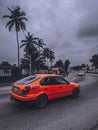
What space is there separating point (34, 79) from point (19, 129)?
9.75 ft

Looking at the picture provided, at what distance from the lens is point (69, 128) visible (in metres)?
4.68

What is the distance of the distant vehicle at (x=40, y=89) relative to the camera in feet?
21.7

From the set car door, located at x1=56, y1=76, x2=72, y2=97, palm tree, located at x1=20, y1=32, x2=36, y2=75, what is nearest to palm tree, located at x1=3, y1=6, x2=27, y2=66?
palm tree, located at x1=20, y1=32, x2=36, y2=75

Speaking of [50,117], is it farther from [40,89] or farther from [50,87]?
[50,87]

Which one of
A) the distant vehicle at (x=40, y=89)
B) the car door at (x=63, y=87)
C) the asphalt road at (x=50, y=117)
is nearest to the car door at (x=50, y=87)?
the distant vehicle at (x=40, y=89)

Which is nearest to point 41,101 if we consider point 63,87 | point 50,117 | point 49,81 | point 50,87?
point 50,87

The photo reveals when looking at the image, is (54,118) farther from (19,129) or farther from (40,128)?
(19,129)

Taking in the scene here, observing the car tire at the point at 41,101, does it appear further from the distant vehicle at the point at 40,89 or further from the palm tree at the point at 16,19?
the palm tree at the point at 16,19

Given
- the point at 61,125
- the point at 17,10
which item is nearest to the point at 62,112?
the point at 61,125

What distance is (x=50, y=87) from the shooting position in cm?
737

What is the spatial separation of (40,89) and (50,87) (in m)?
0.66

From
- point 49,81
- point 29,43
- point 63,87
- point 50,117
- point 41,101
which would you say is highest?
point 29,43

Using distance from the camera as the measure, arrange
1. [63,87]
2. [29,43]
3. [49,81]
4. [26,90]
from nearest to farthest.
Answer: [26,90] < [49,81] < [63,87] < [29,43]

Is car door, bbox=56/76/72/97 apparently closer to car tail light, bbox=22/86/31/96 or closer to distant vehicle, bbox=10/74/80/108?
distant vehicle, bbox=10/74/80/108
